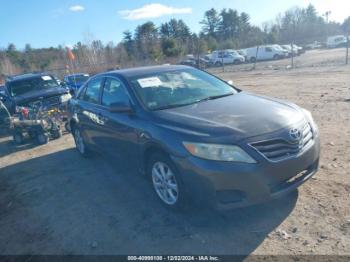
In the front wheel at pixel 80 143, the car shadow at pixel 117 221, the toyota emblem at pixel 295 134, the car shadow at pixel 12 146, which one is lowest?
the car shadow at pixel 12 146

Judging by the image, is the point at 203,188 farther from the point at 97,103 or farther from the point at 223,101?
the point at 97,103

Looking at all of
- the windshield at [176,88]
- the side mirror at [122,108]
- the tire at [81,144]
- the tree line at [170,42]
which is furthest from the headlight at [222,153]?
the tree line at [170,42]

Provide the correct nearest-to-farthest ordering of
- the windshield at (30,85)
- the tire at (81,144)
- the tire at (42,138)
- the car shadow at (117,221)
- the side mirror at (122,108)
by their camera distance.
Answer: the car shadow at (117,221) → the side mirror at (122,108) → the tire at (81,144) → the tire at (42,138) → the windshield at (30,85)

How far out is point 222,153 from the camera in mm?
3385

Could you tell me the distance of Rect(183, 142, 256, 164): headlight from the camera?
335 centimetres

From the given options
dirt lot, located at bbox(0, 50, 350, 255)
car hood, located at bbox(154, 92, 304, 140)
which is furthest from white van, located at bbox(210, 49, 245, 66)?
car hood, located at bbox(154, 92, 304, 140)

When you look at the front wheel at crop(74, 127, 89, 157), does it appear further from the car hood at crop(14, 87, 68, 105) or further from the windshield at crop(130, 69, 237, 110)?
the car hood at crop(14, 87, 68, 105)

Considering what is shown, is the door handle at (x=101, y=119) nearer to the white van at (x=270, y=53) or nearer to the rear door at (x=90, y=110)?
the rear door at (x=90, y=110)

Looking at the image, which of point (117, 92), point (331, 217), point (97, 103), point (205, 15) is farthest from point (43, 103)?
point (205, 15)

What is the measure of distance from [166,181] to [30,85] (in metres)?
9.41

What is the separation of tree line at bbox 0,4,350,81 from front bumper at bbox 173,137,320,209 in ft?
89.7

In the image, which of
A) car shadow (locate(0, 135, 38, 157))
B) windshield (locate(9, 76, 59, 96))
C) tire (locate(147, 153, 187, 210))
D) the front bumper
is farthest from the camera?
windshield (locate(9, 76, 59, 96))

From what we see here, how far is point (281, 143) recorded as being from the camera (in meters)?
3.49

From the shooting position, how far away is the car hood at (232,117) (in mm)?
3506
